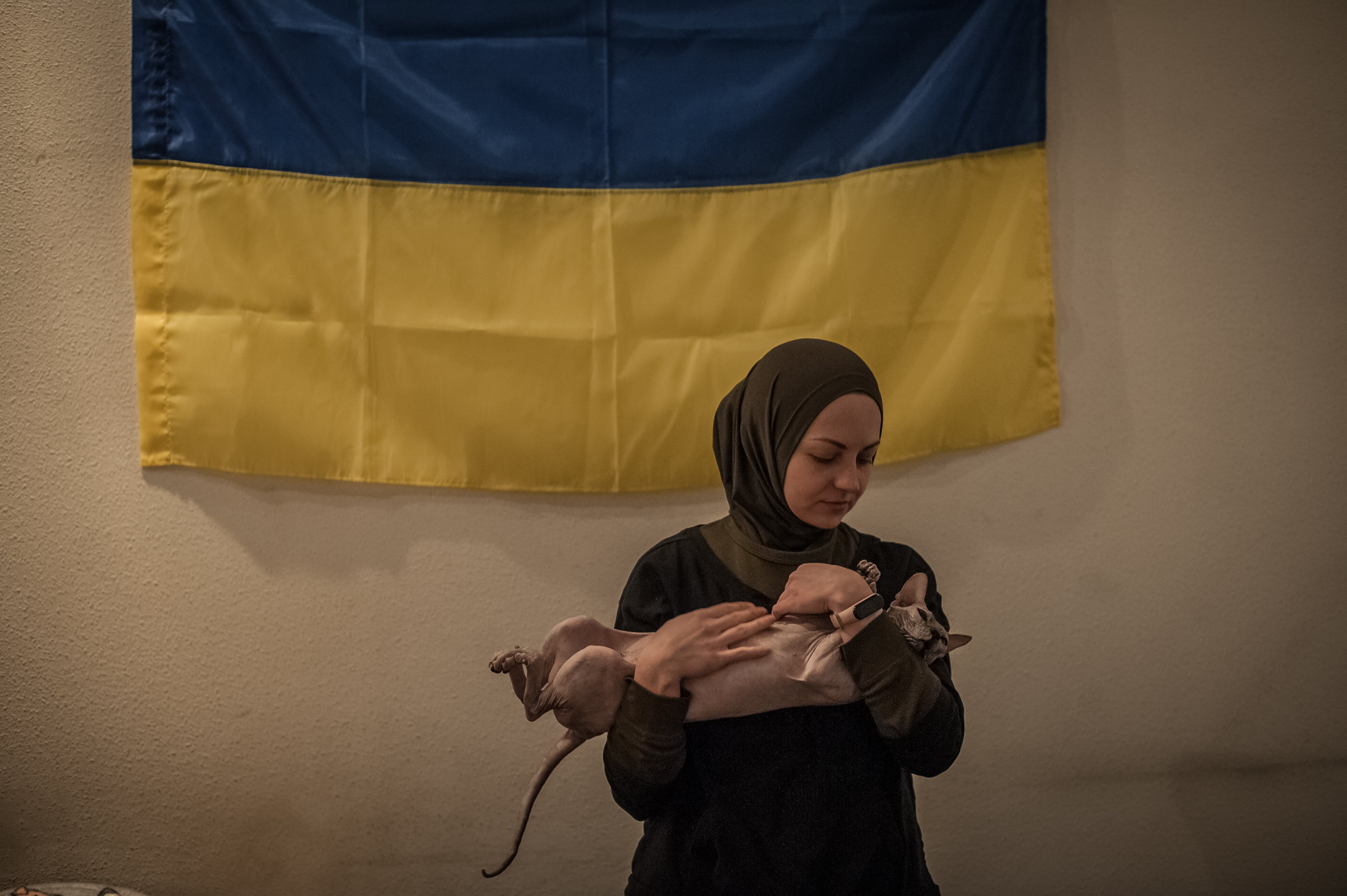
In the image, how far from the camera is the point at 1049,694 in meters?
1.97

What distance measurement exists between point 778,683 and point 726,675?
→ 0.06 m

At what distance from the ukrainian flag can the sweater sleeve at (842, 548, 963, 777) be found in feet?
3.06

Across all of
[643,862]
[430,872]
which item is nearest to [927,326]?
[643,862]

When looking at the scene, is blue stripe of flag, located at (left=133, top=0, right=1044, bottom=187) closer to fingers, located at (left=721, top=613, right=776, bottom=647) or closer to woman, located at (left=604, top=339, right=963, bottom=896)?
woman, located at (left=604, top=339, right=963, bottom=896)

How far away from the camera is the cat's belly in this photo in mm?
981

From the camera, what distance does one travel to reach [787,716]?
1031 millimetres

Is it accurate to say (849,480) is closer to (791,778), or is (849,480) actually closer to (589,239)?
(791,778)

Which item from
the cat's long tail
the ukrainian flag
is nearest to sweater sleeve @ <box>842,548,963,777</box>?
the cat's long tail

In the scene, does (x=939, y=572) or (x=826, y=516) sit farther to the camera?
(x=939, y=572)

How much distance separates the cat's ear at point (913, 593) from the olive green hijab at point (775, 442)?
0.08 meters

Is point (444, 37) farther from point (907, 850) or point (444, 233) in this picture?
point (907, 850)

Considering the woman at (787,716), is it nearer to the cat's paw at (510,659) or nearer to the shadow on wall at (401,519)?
the cat's paw at (510,659)

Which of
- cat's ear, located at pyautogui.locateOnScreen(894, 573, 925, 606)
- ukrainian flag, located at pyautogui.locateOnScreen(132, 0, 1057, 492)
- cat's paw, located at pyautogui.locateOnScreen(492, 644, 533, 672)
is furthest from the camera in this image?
ukrainian flag, located at pyautogui.locateOnScreen(132, 0, 1057, 492)

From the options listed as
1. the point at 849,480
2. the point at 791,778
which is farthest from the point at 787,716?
the point at 849,480
